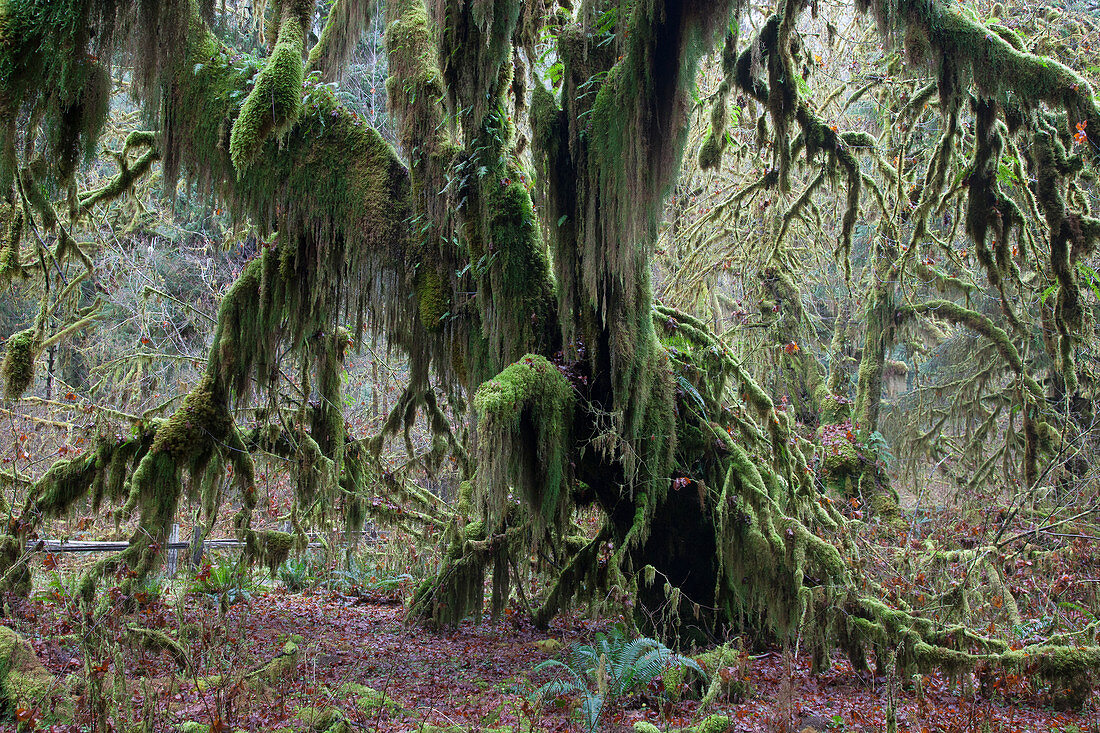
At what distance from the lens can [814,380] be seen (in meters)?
11.2

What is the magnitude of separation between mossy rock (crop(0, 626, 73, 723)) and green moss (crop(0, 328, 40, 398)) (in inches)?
105

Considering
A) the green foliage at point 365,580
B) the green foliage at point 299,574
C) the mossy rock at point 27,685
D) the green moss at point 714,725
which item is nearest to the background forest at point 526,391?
the mossy rock at point 27,685

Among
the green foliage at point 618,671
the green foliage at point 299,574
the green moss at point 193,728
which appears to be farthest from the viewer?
the green foliage at point 299,574

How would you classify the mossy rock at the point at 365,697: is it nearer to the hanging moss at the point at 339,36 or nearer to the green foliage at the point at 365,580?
the green foliage at the point at 365,580

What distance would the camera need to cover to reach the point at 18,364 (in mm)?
6129

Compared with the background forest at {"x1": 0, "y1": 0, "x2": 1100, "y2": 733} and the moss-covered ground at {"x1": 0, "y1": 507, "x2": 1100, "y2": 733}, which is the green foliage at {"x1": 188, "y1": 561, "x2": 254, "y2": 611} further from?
the moss-covered ground at {"x1": 0, "y1": 507, "x2": 1100, "y2": 733}

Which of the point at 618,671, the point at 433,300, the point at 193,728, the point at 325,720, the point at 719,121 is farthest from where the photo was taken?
the point at 719,121

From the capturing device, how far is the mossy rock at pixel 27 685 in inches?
152

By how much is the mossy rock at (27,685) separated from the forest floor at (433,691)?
137 millimetres

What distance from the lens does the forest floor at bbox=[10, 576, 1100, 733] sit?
4148mm

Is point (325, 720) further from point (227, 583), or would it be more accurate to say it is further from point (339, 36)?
point (339, 36)

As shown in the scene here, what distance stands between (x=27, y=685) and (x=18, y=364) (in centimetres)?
328

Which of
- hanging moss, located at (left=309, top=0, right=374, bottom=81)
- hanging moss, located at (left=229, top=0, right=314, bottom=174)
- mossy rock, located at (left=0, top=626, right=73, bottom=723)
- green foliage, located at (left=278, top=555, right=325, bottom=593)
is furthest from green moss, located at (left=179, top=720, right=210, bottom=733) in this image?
green foliage, located at (left=278, top=555, right=325, bottom=593)

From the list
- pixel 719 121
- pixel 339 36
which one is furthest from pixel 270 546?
pixel 719 121
